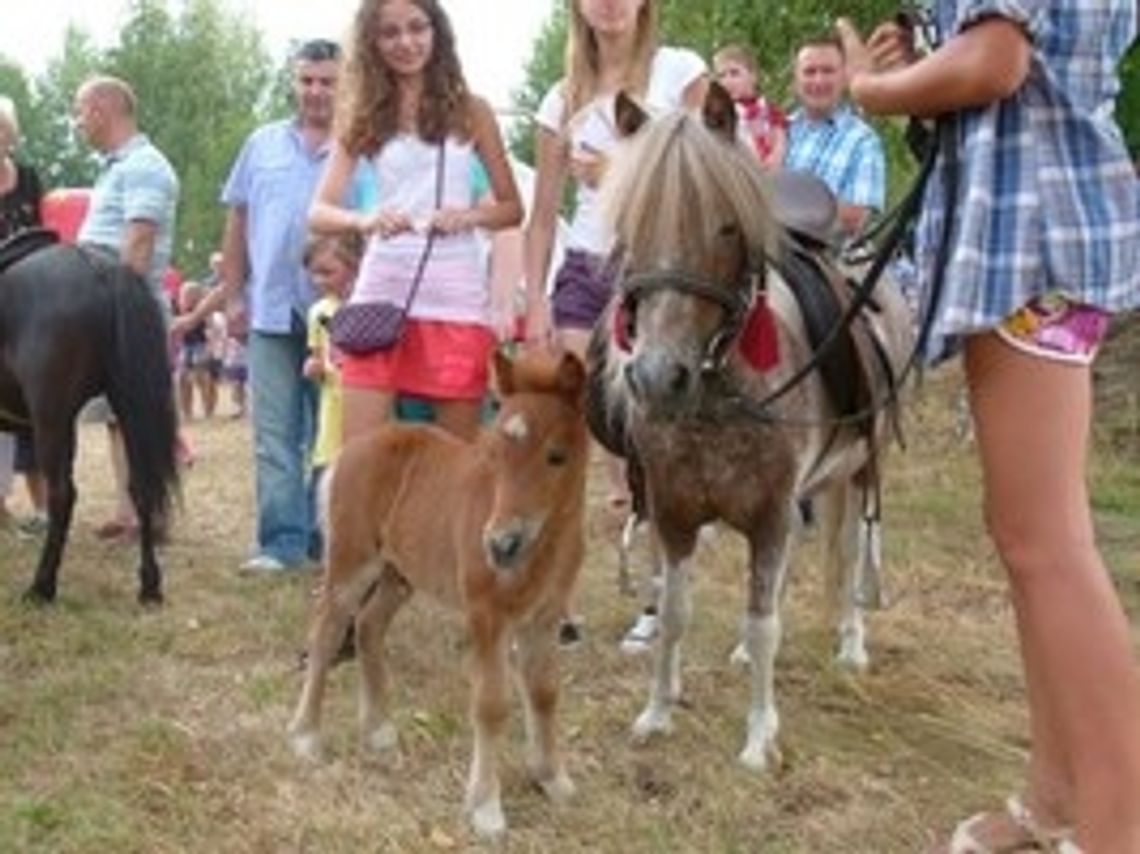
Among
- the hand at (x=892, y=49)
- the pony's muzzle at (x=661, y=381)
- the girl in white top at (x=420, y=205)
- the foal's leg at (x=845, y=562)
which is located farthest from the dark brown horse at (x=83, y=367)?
the hand at (x=892, y=49)

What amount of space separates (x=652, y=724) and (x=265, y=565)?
322cm

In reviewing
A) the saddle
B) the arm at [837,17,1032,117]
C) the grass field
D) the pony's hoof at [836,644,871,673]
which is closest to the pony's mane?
the arm at [837,17,1032,117]

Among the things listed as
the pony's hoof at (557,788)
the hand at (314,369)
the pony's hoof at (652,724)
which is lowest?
the pony's hoof at (652,724)

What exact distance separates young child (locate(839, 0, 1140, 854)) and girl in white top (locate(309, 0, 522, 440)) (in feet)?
7.37

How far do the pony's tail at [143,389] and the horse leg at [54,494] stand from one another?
0.82ft

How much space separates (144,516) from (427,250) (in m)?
2.27

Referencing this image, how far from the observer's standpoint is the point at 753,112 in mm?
7598

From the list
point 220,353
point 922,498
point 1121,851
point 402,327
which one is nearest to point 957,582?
point 922,498

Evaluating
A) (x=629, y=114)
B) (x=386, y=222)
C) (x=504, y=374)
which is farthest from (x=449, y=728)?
(x=629, y=114)

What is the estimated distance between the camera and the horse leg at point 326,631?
4695 mm

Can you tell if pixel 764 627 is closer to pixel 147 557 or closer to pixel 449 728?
pixel 449 728

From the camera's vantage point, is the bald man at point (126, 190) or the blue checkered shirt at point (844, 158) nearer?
the blue checkered shirt at point (844, 158)

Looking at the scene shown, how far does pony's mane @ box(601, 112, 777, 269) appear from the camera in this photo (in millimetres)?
4055

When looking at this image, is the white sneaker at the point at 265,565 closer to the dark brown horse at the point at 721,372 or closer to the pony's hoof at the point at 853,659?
the pony's hoof at the point at 853,659
